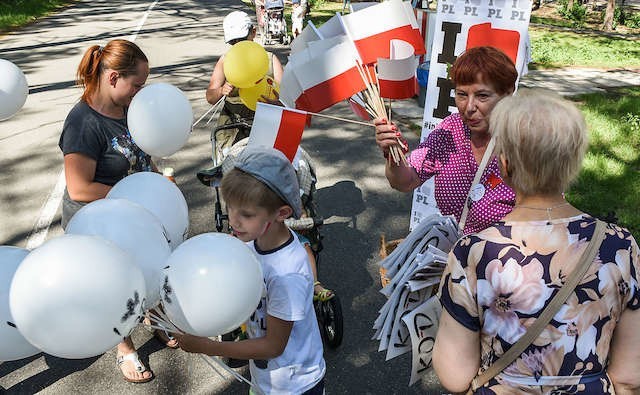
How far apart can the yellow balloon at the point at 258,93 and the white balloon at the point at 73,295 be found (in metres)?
2.47

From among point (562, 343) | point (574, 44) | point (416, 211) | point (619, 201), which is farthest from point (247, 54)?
point (574, 44)

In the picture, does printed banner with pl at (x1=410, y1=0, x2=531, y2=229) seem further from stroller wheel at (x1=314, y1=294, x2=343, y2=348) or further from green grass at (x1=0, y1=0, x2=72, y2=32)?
green grass at (x1=0, y1=0, x2=72, y2=32)

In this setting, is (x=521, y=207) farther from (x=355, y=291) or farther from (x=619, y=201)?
(x=619, y=201)

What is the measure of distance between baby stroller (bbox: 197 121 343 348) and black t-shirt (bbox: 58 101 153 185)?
84 cm

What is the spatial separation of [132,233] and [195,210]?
3.43 meters

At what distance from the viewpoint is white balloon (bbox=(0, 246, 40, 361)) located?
5.43 ft

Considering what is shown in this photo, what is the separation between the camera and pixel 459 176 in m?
2.45

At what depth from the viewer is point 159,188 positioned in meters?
2.35

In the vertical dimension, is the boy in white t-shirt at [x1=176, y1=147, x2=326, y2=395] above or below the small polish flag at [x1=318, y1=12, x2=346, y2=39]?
below

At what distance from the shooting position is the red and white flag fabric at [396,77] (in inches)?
96.4

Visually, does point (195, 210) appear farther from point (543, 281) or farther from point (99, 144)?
point (543, 281)

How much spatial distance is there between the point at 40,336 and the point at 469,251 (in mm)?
1285

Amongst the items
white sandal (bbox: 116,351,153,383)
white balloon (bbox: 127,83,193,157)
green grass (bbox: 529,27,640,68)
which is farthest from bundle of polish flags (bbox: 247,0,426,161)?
green grass (bbox: 529,27,640,68)

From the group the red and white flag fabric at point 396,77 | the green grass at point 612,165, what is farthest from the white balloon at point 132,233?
the green grass at point 612,165
